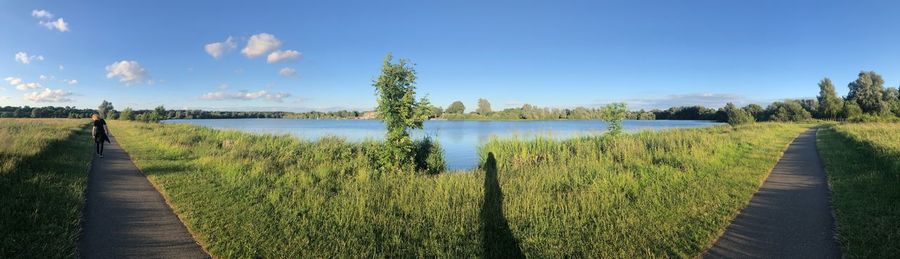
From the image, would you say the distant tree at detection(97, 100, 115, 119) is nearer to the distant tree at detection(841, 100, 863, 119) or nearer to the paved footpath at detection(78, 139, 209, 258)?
the paved footpath at detection(78, 139, 209, 258)

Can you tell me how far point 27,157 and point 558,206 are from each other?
1392 cm

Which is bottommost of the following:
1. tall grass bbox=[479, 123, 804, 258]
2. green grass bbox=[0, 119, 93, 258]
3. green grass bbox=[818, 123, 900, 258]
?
tall grass bbox=[479, 123, 804, 258]

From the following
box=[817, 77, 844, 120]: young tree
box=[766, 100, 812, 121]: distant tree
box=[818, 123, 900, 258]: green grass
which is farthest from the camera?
box=[766, 100, 812, 121]: distant tree

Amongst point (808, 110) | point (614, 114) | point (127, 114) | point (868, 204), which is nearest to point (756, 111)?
point (808, 110)

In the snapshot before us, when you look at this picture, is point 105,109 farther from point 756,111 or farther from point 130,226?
point 756,111

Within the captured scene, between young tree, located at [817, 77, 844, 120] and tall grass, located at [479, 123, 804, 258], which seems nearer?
tall grass, located at [479, 123, 804, 258]

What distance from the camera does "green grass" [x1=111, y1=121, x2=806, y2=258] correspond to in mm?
5559

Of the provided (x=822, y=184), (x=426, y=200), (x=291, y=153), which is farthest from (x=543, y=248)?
(x=291, y=153)

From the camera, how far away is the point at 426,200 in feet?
26.5

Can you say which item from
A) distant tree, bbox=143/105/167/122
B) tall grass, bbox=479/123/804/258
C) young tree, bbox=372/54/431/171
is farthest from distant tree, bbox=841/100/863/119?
distant tree, bbox=143/105/167/122

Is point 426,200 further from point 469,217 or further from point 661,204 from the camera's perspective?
point 661,204

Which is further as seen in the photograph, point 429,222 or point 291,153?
point 291,153

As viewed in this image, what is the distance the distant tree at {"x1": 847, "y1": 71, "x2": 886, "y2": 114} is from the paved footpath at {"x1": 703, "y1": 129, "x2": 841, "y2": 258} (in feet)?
284

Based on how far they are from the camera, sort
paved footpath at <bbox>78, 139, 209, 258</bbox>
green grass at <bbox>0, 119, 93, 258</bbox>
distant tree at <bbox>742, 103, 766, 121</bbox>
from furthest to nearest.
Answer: distant tree at <bbox>742, 103, 766, 121</bbox> < paved footpath at <bbox>78, 139, 209, 258</bbox> < green grass at <bbox>0, 119, 93, 258</bbox>
